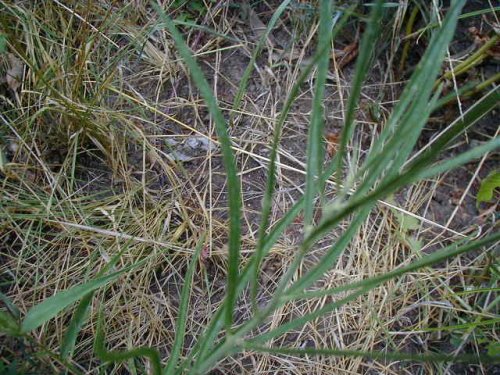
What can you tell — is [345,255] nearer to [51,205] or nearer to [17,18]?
[51,205]

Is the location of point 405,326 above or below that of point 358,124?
below

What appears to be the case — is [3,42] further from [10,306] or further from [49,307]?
[49,307]

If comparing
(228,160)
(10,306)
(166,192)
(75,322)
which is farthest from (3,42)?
(228,160)

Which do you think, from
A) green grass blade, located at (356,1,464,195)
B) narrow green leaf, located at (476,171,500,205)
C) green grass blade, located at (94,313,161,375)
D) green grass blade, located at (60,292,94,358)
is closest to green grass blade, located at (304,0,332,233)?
green grass blade, located at (356,1,464,195)

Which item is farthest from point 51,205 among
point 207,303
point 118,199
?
point 207,303

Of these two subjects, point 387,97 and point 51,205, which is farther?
point 387,97

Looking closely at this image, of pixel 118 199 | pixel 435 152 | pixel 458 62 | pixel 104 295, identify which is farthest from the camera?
pixel 458 62

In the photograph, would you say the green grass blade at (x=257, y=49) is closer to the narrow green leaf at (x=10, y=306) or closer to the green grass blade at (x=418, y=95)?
the green grass blade at (x=418, y=95)
